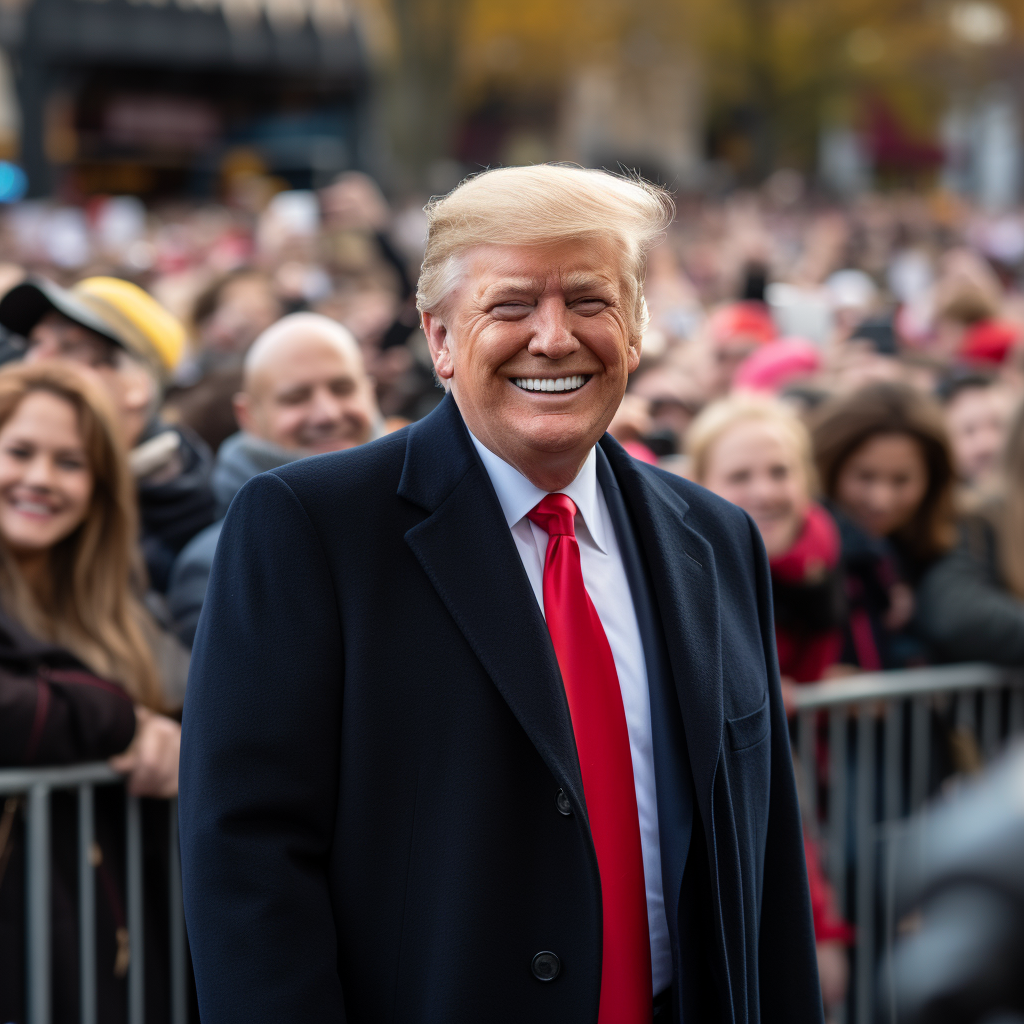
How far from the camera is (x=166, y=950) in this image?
3.27m

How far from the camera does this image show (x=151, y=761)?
10.5 feet

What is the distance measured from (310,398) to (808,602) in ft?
5.07

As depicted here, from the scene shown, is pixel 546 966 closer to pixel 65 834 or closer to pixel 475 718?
pixel 475 718

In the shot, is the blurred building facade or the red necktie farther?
the blurred building facade

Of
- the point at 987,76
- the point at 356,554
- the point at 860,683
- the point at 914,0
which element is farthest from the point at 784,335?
the point at 987,76

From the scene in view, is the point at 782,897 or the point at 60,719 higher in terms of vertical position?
the point at 60,719

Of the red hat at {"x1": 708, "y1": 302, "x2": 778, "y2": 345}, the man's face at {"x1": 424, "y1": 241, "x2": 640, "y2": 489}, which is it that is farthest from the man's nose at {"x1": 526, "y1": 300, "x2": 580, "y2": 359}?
the red hat at {"x1": 708, "y1": 302, "x2": 778, "y2": 345}

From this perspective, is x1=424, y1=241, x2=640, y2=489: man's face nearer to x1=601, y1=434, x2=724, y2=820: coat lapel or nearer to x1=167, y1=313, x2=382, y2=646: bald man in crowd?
x1=601, y1=434, x2=724, y2=820: coat lapel

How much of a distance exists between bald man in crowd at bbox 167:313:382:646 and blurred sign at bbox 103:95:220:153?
82.4ft

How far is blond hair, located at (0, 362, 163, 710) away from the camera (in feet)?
10.9

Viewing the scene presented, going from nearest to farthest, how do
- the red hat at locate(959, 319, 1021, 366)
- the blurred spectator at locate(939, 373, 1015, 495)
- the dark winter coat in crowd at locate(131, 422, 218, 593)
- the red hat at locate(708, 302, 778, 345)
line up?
the dark winter coat in crowd at locate(131, 422, 218, 593)
the blurred spectator at locate(939, 373, 1015, 495)
the red hat at locate(708, 302, 778, 345)
the red hat at locate(959, 319, 1021, 366)

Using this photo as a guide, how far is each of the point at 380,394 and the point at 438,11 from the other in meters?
25.5

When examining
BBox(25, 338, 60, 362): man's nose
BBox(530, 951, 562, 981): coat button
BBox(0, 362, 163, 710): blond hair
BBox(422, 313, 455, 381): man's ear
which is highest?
BBox(25, 338, 60, 362): man's nose

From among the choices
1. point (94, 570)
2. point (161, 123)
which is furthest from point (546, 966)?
point (161, 123)
